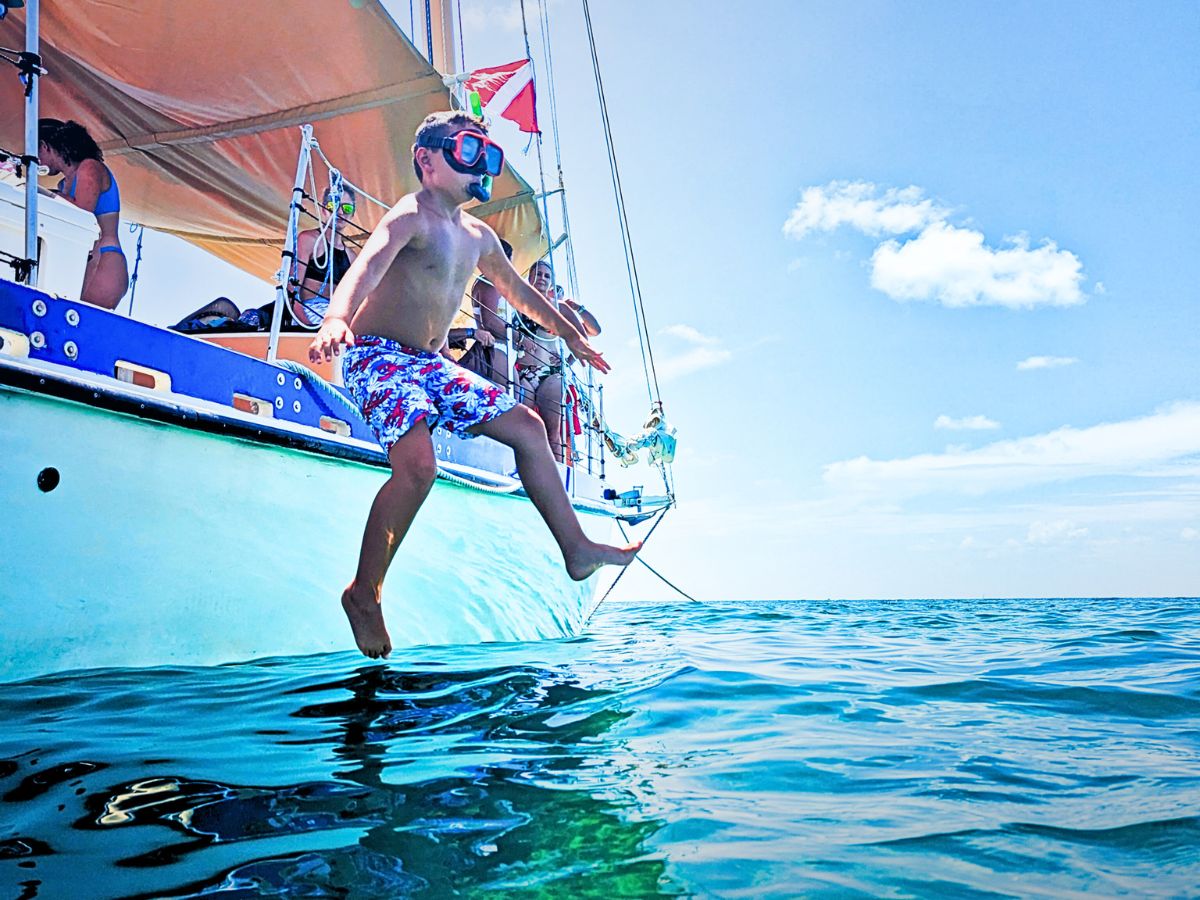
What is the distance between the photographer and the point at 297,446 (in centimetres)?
305

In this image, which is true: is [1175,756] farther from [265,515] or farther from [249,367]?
[249,367]

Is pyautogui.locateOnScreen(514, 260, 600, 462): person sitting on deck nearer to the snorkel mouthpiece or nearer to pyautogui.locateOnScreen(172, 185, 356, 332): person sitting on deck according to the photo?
pyautogui.locateOnScreen(172, 185, 356, 332): person sitting on deck

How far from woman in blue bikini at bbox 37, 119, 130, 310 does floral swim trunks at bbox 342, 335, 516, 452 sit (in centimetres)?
173

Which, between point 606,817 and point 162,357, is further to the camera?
point 162,357

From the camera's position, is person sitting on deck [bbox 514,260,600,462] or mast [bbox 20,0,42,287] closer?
mast [bbox 20,0,42,287]

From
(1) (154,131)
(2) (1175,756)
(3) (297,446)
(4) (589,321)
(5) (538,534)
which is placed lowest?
(2) (1175,756)

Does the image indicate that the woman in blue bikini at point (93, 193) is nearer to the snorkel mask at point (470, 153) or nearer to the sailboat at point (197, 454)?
the sailboat at point (197, 454)

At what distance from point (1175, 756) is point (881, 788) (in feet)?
2.39

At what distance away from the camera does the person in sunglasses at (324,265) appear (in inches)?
140

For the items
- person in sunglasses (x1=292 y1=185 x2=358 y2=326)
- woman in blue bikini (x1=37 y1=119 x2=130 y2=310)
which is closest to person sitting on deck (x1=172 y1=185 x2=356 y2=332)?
person in sunglasses (x1=292 y1=185 x2=358 y2=326)

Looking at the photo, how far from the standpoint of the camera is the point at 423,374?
262 cm

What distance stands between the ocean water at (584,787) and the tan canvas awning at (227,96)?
182 inches

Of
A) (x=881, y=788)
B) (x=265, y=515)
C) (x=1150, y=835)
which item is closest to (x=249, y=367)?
(x=265, y=515)

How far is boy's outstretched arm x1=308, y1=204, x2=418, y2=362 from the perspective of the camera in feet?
7.21
